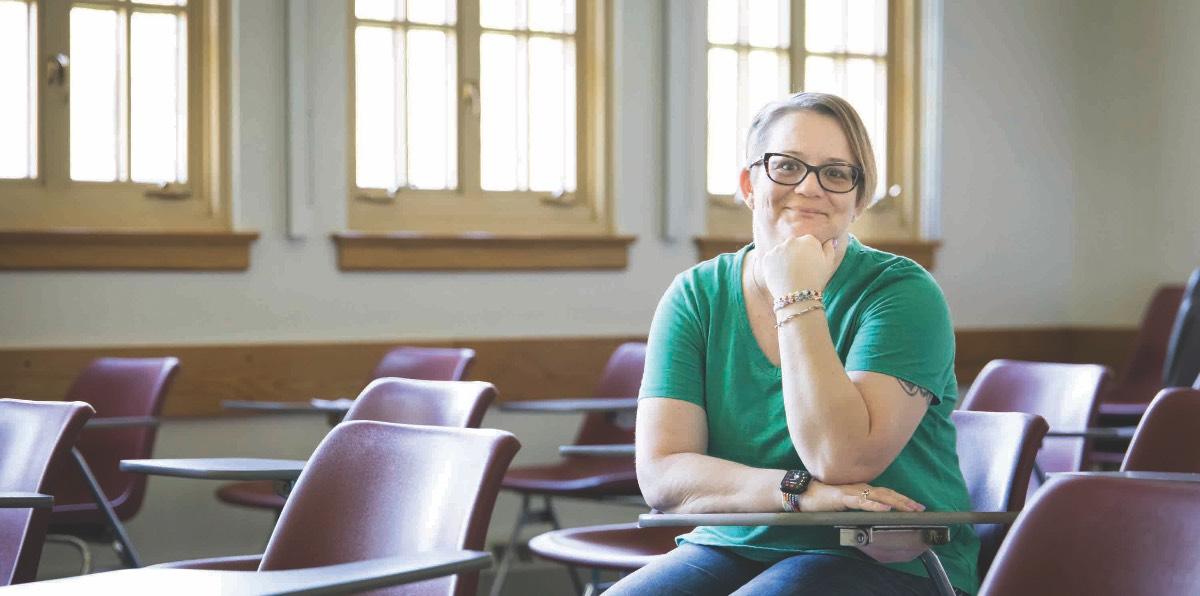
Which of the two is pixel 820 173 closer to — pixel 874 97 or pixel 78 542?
pixel 78 542

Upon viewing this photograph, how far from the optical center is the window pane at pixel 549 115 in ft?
18.4

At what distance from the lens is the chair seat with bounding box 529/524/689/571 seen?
2.79 m

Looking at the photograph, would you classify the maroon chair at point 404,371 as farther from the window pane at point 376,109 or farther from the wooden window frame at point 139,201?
the window pane at point 376,109

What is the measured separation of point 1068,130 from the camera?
21.9 ft

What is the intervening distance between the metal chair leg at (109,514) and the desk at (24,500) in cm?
85

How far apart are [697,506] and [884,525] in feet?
1.09

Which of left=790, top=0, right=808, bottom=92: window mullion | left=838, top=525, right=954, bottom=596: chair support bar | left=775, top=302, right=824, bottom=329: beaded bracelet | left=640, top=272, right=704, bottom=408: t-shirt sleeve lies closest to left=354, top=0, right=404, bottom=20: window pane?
left=790, top=0, right=808, bottom=92: window mullion

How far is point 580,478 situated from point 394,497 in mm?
2720

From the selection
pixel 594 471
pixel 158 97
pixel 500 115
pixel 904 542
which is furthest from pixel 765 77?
pixel 904 542

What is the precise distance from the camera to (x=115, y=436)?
4.34 meters

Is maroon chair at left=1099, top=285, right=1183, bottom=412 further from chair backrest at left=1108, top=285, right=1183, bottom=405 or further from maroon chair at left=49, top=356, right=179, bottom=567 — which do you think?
maroon chair at left=49, top=356, right=179, bottom=567

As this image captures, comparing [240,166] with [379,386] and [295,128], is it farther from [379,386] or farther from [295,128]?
[379,386]

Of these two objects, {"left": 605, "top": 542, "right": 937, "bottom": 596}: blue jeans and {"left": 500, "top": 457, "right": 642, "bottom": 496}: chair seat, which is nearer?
{"left": 605, "top": 542, "right": 937, "bottom": 596}: blue jeans

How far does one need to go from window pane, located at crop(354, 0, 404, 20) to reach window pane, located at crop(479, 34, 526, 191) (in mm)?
337
